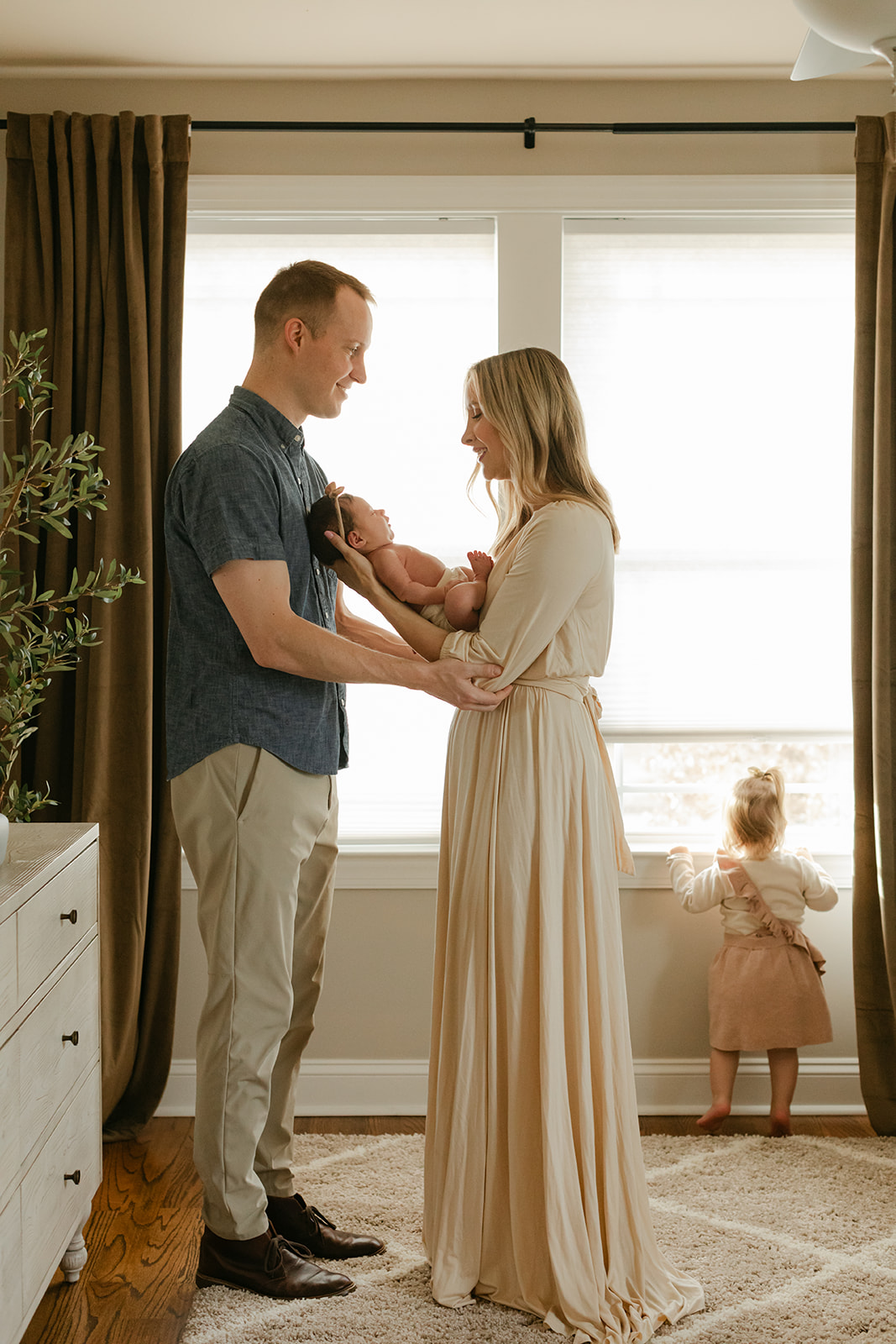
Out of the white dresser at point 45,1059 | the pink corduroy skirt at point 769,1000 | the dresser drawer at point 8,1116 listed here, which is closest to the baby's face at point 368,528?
the white dresser at point 45,1059

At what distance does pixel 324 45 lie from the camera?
2.81m

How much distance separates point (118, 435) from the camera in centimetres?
288

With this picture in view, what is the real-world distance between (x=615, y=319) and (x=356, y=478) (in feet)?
2.86

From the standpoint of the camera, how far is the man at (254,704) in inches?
76.7

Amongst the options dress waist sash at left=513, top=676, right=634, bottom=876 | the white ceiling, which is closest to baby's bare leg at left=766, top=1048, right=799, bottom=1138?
dress waist sash at left=513, top=676, right=634, bottom=876

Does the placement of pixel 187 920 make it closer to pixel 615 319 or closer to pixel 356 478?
pixel 356 478

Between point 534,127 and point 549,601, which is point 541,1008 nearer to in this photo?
point 549,601

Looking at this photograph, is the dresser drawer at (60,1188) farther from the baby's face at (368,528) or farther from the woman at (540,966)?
the baby's face at (368,528)

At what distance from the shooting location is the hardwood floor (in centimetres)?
201

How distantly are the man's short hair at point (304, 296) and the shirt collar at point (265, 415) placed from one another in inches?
4.5

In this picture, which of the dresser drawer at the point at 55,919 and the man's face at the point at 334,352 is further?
the man's face at the point at 334,352

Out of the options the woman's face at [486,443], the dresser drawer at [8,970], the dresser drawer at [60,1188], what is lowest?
the dresser drawer at [60,1188]

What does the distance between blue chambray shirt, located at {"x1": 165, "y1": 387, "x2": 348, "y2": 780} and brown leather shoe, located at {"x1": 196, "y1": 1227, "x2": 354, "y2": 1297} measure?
0.91m

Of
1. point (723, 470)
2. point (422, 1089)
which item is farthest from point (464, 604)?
point (422, 1089)
